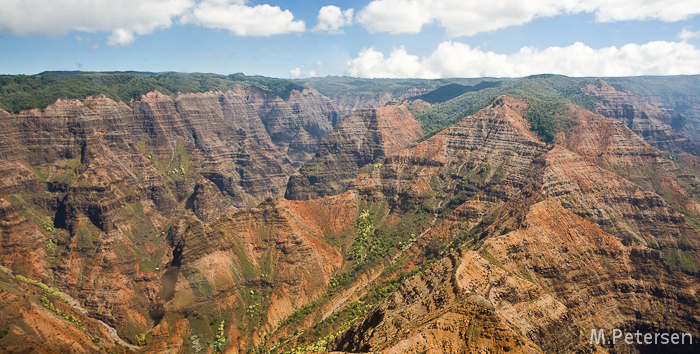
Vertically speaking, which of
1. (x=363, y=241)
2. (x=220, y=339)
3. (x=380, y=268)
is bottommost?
(x=220, y=339)

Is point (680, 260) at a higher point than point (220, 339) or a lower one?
higher

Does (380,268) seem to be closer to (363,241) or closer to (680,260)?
(363,241)

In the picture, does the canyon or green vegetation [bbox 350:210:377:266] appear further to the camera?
green vegetation [bbox 350:210:377:266]

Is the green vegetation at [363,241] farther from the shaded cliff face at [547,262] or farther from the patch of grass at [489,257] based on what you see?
the patch of grass at [489,257]

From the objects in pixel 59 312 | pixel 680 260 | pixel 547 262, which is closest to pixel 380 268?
pixel 547 262

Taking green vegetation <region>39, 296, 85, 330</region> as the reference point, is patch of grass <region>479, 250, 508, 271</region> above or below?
above

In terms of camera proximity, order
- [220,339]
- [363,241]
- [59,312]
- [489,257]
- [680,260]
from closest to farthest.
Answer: [489,257] → [220,339] → [680,260] → [59,312] → [363,241]

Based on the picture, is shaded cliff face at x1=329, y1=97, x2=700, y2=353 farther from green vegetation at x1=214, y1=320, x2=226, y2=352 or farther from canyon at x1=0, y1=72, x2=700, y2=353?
green vegetation at x1=214, y1=320, x2=226, y2=352

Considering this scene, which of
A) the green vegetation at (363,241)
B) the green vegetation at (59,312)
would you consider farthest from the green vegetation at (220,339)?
the green vegetation at (363,241)

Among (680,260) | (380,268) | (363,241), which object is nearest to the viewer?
(680,260)

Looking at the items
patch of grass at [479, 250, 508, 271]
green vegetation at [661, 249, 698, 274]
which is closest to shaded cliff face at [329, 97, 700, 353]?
patch of grass at [479, 250, 508, 271]

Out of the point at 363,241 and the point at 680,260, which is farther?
the point at 363,241

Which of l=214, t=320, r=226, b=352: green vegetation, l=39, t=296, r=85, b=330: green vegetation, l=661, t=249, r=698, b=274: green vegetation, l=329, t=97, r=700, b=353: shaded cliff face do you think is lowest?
l=214, t=320, r=226, b=352: green vegetation
